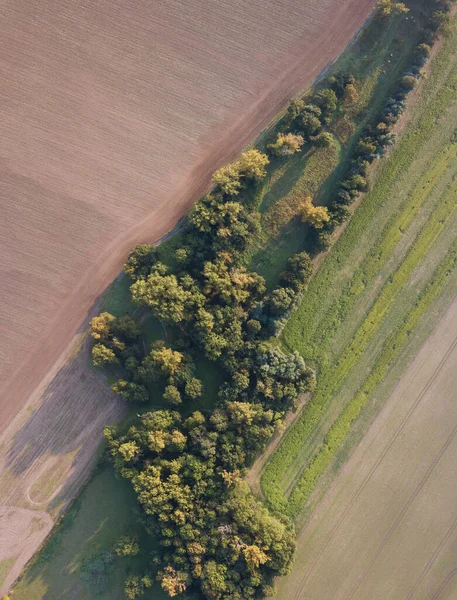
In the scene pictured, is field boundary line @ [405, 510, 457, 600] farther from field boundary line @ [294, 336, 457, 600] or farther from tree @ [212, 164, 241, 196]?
tree @ [212, 164, 241, 196]

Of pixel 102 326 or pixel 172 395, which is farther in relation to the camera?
pixel 102 326

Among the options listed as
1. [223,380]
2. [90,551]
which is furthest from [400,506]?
[90,551]

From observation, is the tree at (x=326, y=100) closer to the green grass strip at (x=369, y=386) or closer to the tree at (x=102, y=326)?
the green grass strip at (x=369, y=386)

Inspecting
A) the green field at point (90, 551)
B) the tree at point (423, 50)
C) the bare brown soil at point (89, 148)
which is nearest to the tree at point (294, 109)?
the bare brown soil at point (89, 148)

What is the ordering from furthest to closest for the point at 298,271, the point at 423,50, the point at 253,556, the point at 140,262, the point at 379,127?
the point at 423,50, the point at 379,127, the point at 298,271, the point at 140,262, the point at 253,556

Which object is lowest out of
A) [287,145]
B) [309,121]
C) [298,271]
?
[298,271]

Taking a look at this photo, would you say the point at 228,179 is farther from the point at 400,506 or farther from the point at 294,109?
the point at 400,506
